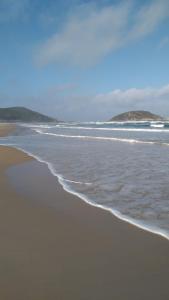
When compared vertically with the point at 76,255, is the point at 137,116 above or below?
above

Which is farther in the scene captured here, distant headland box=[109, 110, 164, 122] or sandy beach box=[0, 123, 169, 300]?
distant headland box=[109, 110, 164, 122]

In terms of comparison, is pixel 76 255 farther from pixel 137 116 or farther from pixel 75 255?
pixel 137 116

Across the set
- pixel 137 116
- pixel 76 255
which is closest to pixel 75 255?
pixel 76 255

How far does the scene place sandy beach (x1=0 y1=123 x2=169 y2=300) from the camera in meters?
2.67

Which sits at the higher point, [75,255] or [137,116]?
[137,116]

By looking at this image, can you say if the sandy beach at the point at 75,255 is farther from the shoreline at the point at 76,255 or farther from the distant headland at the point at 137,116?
the distant headland at the point at 137,116

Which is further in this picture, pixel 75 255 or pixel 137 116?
pixel 137 116

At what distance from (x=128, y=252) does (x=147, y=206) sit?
6.28 ft

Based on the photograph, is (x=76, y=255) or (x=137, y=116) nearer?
(x=76, y=255)

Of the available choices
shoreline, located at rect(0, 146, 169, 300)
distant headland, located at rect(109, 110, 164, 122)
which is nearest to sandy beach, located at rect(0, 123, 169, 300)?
shoreline, located at rect(0, 146, 169, 300)

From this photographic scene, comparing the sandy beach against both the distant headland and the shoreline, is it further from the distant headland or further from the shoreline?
the distant headland

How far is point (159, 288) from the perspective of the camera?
2.70 meters

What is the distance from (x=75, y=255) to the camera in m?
3.36

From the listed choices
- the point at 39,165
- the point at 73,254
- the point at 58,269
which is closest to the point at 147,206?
the point at 73,254
